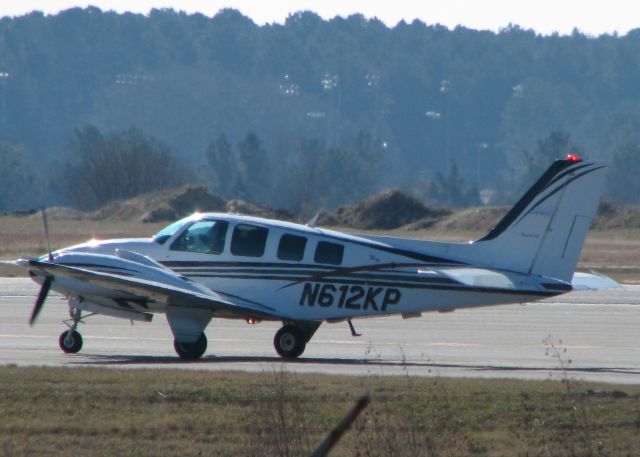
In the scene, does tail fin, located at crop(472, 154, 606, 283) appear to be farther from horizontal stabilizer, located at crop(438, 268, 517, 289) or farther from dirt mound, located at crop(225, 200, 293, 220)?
dirt mound, located at crop(225, 200, 293, 220)

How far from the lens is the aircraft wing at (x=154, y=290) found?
62.6 ft

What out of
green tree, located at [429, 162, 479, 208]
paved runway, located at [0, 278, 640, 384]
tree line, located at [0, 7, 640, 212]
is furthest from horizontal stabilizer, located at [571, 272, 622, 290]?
tree line, located at [0, 7, 640, 212]

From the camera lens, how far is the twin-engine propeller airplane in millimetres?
19359

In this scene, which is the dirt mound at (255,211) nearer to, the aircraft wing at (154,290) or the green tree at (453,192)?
the aircraft wing at (154,290)

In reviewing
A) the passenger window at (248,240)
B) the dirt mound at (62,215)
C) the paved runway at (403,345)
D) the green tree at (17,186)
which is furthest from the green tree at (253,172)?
the passenger window at (248,240)

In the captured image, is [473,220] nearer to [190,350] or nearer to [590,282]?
[590,282]

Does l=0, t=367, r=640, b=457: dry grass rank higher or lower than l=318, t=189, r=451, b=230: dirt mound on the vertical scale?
higher

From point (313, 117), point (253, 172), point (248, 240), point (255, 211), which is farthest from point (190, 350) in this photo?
point (313, 117)

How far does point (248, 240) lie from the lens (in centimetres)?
2022

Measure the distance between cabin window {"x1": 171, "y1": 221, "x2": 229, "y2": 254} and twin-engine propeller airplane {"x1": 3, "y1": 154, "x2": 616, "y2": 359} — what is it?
0.02 m

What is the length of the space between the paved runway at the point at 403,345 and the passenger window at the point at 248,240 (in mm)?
1755

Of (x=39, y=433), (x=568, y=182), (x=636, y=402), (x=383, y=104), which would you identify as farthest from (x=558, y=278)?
(x=383, y=104)

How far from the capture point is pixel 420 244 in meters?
19.9

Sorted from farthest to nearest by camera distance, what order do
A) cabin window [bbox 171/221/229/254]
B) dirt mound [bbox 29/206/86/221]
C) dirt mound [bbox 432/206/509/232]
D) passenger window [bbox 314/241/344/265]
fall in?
dirt mound [bbox 29/206/86/221]
dirt mound [bbox 432/206/509/232]
cabin window [bbox 171/221/229/254]
passenger window [bbox 314/241/344/265]
